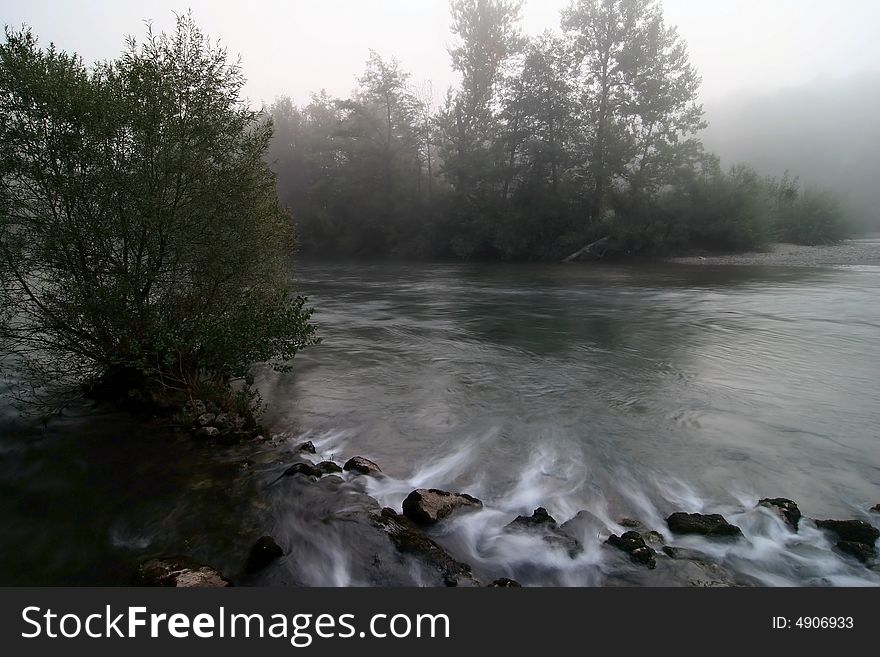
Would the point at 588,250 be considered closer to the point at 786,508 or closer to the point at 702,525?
the point at 786,508

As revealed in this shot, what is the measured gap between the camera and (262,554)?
229 inches

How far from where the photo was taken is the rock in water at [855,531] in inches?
236

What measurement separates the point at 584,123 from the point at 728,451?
45442 mm

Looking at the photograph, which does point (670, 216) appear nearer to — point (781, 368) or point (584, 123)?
point (584, 123)

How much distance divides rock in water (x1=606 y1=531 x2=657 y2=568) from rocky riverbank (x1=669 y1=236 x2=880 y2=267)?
40522 millimetres

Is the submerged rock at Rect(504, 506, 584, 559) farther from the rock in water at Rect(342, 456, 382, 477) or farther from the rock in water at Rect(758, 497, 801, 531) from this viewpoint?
the rock in water at Rect(758, 497, 801, 531)

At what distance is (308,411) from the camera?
35.4 ft

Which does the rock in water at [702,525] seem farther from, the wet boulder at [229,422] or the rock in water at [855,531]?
the wet boulder at [229,422]

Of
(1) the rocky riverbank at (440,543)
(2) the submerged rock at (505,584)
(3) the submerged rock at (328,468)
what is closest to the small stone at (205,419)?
(1) the rocky riverbank at (440,543)

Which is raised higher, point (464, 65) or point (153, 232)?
point (464, 65)

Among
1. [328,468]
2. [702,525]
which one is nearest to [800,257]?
[702,525]

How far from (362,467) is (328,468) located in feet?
1.72

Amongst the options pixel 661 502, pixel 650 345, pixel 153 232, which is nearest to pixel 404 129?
pixel 650 345

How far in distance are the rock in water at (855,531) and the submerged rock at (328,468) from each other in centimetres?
657
